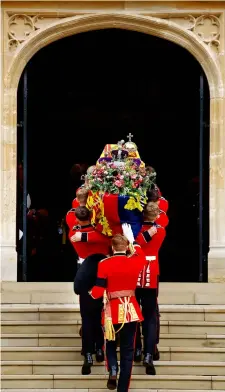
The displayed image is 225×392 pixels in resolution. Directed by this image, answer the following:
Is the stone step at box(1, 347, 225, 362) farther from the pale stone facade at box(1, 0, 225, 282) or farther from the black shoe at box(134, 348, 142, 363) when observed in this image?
the pale stone facade at box(1, 0, 225, 282)

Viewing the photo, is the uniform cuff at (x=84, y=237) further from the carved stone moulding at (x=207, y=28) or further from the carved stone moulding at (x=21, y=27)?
the carved stone moulding at (x=207, y=28)

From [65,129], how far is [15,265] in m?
4.83

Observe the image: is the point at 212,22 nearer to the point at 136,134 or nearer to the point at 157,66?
the point at 157,66

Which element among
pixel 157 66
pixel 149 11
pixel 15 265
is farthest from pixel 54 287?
pixel 157 66

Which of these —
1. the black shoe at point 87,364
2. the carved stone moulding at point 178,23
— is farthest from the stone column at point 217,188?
A: the black shoe at point 87,364

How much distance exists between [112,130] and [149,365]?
745 cm

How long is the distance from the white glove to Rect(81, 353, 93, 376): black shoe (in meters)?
1.27

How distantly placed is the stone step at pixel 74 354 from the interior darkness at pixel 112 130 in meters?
→ 4.67

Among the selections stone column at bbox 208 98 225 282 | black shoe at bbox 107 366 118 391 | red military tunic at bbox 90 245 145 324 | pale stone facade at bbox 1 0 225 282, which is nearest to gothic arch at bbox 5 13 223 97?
pale stone facade at bbox 1 0 225 282

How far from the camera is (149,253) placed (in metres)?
10.8

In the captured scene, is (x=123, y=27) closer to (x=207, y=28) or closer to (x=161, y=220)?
(x=207, y=28)

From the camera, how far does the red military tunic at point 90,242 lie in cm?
1046

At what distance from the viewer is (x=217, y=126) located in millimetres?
13383

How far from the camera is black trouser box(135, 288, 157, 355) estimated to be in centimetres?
1046
